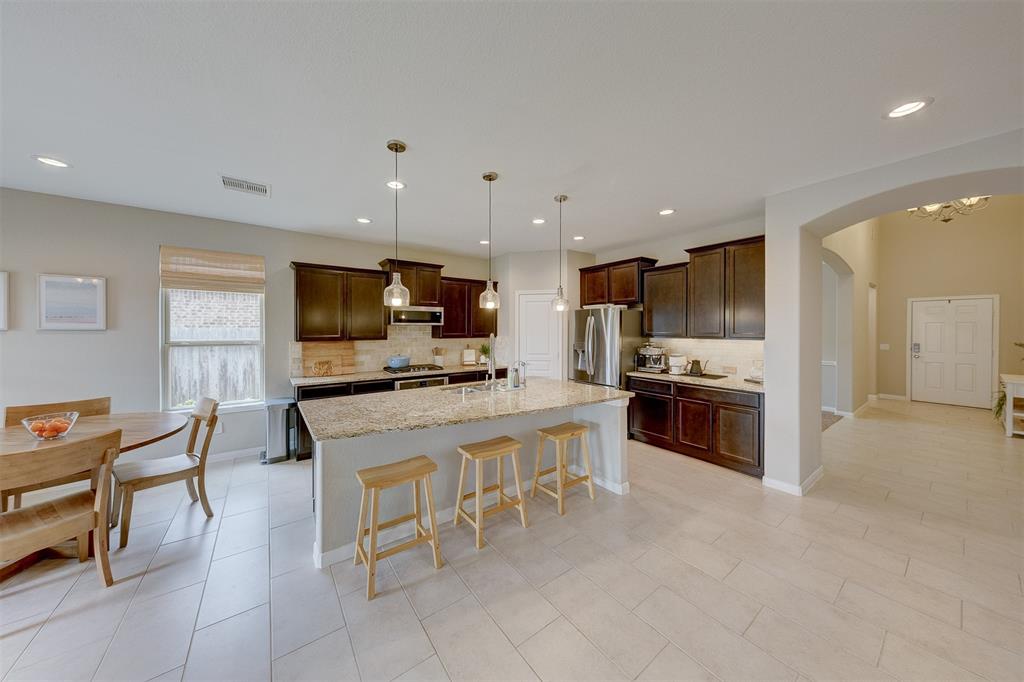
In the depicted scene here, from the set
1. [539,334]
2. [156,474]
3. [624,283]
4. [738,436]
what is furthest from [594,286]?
[156,474]

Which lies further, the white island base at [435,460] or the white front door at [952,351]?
the white front door at [952,351]

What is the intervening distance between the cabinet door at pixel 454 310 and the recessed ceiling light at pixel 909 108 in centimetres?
475

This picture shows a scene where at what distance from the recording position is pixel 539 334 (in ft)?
19.1

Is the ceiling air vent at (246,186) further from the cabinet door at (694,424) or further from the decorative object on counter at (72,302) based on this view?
the cabinet door at (694,424)

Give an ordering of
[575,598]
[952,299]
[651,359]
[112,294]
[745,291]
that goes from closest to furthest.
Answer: [575,598]
[112,294]
[745,291]
[651,359]
[952,299]

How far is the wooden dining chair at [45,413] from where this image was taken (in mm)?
2420

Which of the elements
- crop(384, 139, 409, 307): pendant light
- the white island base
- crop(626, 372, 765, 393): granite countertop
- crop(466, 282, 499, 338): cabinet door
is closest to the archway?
crop(626, 372, 765, 393): granite countertop

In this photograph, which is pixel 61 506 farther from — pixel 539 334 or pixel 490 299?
pixel 539 334

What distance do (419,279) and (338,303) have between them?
3.65 ft

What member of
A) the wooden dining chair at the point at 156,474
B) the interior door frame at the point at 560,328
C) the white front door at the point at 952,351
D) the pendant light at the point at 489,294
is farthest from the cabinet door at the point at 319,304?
the white front door at the point at 952,351

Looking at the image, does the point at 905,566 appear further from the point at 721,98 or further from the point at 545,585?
the point at 721,98

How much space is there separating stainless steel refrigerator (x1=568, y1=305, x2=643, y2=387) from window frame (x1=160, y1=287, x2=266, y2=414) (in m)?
4.16

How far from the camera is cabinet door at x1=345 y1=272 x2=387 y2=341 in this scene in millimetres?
4715

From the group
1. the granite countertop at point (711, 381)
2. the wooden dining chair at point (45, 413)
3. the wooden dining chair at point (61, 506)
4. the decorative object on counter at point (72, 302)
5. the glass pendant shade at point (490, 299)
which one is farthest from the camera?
the granite countertop at point (711, 381)
